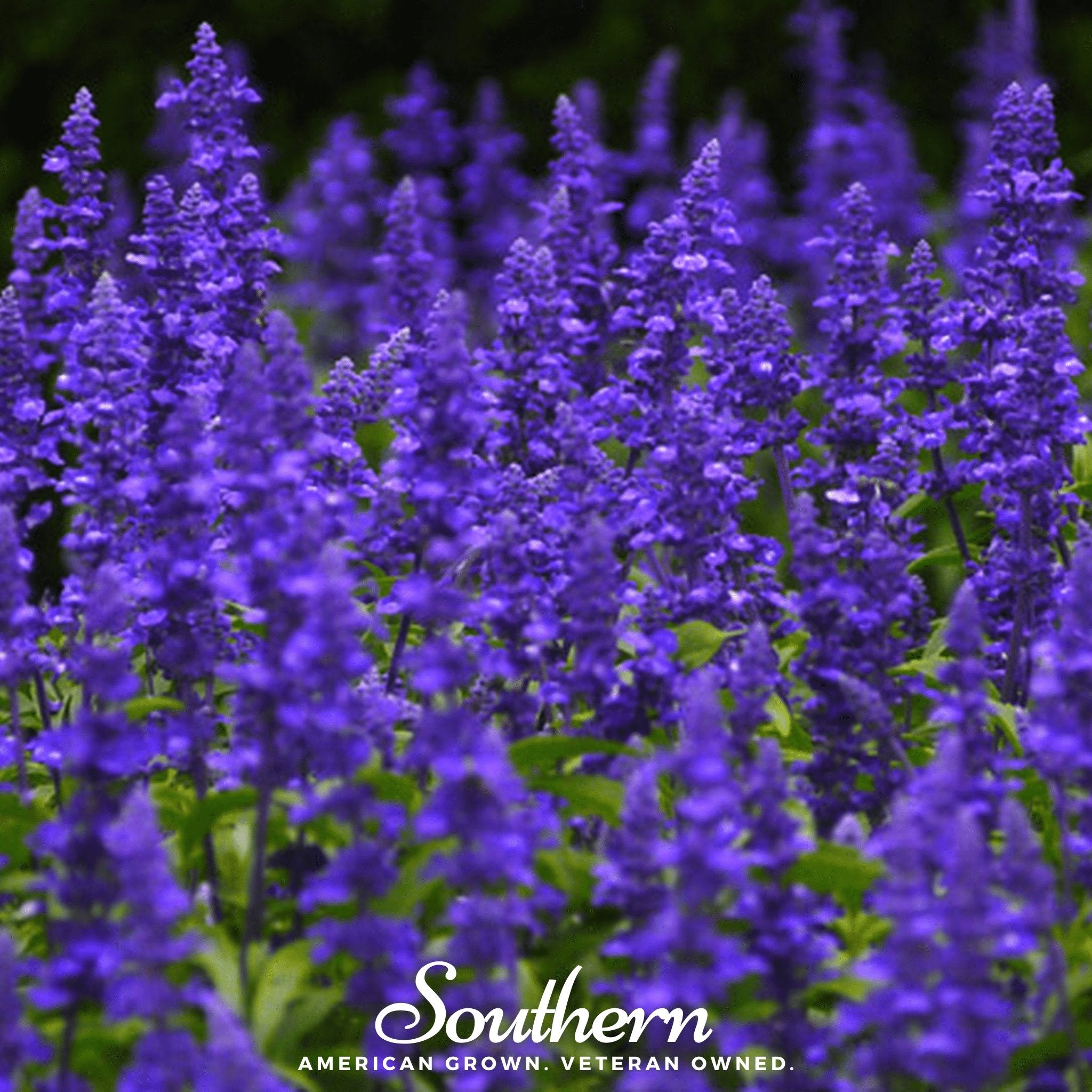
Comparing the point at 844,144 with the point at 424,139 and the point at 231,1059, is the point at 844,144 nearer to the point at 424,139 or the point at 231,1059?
the point at 424,139

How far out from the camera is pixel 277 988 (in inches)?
146

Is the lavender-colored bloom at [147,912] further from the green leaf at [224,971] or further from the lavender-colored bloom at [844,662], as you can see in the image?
the lavender-colored bloom at [844,662]

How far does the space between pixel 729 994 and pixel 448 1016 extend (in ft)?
1.76

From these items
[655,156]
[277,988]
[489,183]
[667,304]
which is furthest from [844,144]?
Result: [277,988]

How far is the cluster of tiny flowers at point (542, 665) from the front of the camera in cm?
345

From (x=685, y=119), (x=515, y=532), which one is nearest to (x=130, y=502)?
(x=515, y=532)

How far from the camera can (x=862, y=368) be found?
5.55 m

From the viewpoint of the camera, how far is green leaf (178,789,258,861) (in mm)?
4090

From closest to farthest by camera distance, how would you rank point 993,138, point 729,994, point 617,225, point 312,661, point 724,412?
point 312,661 → point 729,994 → point 724,412 → point 993,138 → point 617,225

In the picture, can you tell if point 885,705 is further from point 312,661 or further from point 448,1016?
point 312,661

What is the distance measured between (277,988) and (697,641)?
1455mm

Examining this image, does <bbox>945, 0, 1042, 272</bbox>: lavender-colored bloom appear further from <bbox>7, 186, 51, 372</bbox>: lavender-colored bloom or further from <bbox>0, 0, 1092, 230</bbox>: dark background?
<bbox>7, 186, 51, 372</bbox>: lavender-colored bloom

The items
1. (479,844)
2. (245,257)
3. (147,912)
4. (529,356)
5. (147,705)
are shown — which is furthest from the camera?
(245,257)

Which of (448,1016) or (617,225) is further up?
(617,225)
